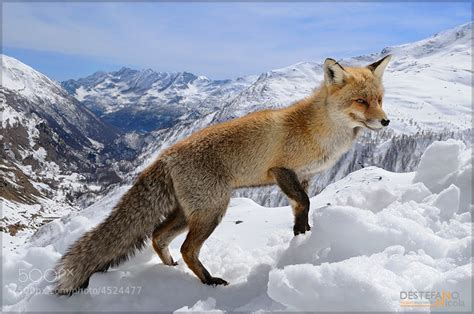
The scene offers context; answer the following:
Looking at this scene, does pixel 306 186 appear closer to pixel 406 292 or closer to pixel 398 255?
pixel 398 255

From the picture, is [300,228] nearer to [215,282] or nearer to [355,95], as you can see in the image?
[215,282]

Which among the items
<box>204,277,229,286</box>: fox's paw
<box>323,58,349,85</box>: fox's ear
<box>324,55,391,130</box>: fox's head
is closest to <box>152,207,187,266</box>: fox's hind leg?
<box>204,277,229,286</box>: fox's paw

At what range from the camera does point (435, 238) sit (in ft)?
24.0

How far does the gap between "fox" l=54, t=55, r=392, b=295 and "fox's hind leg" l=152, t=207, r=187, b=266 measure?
0.02 m

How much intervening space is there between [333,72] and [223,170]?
10.2 feet

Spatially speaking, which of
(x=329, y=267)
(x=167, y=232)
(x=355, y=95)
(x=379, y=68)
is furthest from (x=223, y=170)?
(x=379, y=68)

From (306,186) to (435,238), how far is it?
3.13 m

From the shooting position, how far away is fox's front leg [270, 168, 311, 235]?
8.85 meters

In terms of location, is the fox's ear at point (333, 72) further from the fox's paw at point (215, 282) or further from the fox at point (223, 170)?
the fox's paw at point (215, 282)

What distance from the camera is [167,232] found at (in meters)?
8.81

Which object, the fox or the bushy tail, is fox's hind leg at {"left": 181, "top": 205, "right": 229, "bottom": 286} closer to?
the fox

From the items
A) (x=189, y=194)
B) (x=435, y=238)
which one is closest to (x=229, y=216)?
(x=189, y=194)

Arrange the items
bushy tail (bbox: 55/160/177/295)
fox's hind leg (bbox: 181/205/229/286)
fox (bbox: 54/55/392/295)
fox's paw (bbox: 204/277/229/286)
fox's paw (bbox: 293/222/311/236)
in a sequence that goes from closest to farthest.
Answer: bushy tail (bbox: 55/160/177/295)
fox (bbox: 54/55/392/295)
fox's paw (bbox: 204/277/229/286)
fox's hind leg (bbox: 181/205/229/286)
fox's paw (bbox: 293/222/311/236)

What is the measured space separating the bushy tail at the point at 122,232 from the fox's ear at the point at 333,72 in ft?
13.0
